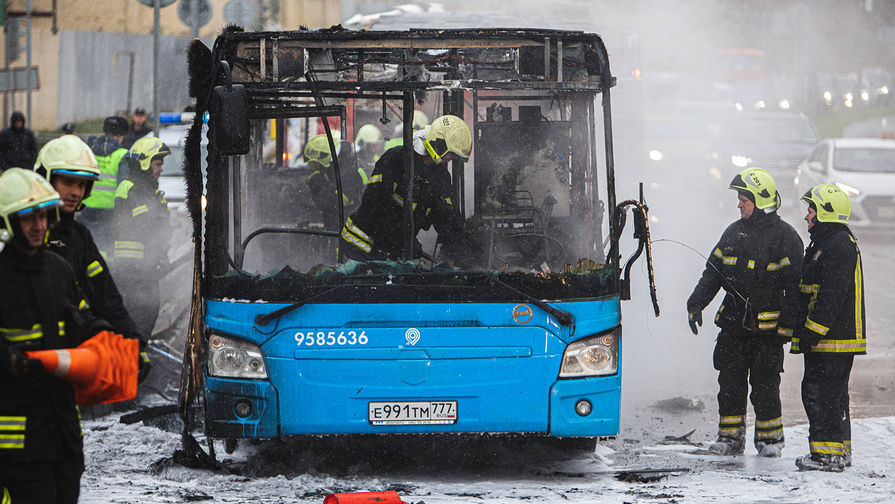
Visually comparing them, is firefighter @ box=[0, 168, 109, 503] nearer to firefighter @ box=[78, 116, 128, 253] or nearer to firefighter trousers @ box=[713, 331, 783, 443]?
firefighter trousers @ box=[713, 331, 783, 443]

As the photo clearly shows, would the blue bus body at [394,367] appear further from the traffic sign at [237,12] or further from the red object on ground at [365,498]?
the traffic sign at [237,12]

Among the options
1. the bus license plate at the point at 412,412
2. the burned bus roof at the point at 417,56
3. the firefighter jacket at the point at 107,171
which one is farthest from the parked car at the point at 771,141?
the bus license plate at the point at 412,412

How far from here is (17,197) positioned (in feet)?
13.1

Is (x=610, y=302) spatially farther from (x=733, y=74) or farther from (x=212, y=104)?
(x=733, y=74)

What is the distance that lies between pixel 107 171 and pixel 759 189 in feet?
16.9

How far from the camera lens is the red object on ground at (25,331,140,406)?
156 inches

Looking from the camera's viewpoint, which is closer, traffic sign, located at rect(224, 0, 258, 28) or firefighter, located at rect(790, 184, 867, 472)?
firefighter, located at rect(790, 184, 867, 472)

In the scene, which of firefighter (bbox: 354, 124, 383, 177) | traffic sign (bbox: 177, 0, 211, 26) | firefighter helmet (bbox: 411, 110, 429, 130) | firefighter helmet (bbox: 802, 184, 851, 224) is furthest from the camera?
traffic sign (bbox: 177, 0, 211, 26)

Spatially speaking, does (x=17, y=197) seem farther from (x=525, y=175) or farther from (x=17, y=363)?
(x=525, y=175)

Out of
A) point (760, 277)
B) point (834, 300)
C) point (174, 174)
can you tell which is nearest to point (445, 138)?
point (760, 277)

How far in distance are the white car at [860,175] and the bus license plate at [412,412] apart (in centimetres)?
1514

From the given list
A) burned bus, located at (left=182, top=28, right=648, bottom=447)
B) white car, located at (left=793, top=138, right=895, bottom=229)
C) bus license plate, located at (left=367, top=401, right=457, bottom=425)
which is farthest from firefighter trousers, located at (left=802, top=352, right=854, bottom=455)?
white car, located at (left=793, top=138, right=895, bottom=229)

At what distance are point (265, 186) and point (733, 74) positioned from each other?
44.6 metres

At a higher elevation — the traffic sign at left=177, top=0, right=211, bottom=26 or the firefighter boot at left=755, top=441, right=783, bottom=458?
the traffic sign at left=177, top=0, right=211, bottom=26
